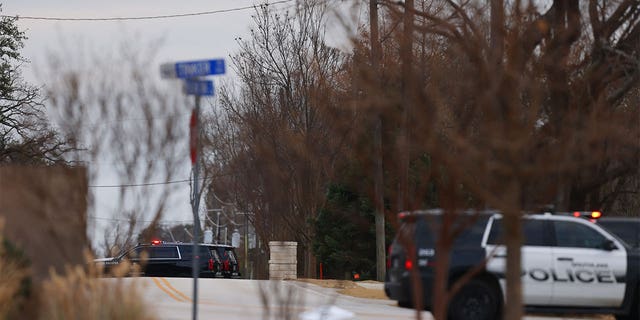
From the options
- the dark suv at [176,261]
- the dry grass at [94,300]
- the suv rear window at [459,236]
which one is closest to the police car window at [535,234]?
the suv rear window at [459,236]

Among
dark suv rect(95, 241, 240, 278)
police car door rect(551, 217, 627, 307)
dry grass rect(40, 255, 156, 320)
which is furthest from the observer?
dark suv rect(95, 241, 240, 278)

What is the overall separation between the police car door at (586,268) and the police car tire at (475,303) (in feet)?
3.75

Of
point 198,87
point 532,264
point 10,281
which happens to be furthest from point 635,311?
point 10,281

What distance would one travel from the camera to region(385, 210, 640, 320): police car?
52.9 feet

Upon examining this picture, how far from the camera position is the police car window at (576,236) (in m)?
17.1

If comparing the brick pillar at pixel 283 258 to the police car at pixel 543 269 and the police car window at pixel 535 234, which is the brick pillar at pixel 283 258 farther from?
the police car window at pixel 535 234

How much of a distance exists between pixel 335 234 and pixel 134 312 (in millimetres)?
28670

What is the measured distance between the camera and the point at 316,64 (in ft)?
156

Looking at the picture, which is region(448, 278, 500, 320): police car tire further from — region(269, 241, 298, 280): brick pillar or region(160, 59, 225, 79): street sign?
region(269, 241, 298, 280): brick pillar

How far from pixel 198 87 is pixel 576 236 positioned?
25.0ft

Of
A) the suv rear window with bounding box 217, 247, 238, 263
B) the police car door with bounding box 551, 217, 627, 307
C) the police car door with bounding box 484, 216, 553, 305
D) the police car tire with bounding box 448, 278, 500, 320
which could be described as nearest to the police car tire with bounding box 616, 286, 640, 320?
the police car door with bounding box 551, 217, 627, 307

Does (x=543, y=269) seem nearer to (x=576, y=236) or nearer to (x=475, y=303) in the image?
(x=576, y=236)

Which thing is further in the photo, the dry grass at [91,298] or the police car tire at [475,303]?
the police car tire at [475,303]

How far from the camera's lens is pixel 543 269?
16.7 metres
